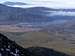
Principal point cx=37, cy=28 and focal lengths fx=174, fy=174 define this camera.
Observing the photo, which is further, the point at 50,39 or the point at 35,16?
the point at 50,39

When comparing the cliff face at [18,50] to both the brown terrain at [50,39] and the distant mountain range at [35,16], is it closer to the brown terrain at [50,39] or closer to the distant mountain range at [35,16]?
the brown terrain at [50,39]

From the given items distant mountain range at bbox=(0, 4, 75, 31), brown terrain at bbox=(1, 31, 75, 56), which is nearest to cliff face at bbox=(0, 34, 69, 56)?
brown terrain at bbox=(1, 31, 75, 56)

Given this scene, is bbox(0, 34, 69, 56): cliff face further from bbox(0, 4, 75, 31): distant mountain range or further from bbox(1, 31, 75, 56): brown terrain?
bbox(0, 4, 75, 31): distant mountain range

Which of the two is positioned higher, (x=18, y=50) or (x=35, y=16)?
(x=35, y=16)

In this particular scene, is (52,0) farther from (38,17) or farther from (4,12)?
(4,12)

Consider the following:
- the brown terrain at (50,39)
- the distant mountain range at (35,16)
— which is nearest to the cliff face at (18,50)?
the brown terrain at (50,39)

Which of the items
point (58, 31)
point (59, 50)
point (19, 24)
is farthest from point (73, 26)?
point (19, 24)

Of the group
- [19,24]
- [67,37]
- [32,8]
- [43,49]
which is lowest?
[43,49]

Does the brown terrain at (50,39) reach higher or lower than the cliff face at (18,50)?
higher
